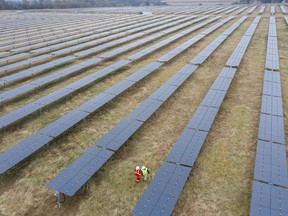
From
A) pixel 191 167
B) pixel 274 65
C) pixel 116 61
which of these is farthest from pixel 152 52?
pixel 191 167

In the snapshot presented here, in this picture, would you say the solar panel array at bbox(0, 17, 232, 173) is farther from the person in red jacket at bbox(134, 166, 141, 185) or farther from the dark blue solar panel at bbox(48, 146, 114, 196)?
the person in red jacket at bbox(134, 166, 141, 185)

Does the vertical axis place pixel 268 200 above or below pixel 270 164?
below

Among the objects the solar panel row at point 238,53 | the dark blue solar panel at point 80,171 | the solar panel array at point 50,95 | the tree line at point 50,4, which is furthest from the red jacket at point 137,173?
the tree line at point 50,4

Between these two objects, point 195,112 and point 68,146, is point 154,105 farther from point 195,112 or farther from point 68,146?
point 68,146

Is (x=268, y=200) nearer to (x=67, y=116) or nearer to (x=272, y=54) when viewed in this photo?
(x=67, y=116)

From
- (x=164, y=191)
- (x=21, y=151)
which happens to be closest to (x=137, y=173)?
(x=164, y=191)

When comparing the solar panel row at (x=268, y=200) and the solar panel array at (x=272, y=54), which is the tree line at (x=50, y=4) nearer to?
Result: the solar panel array at (x=272, y=54)
